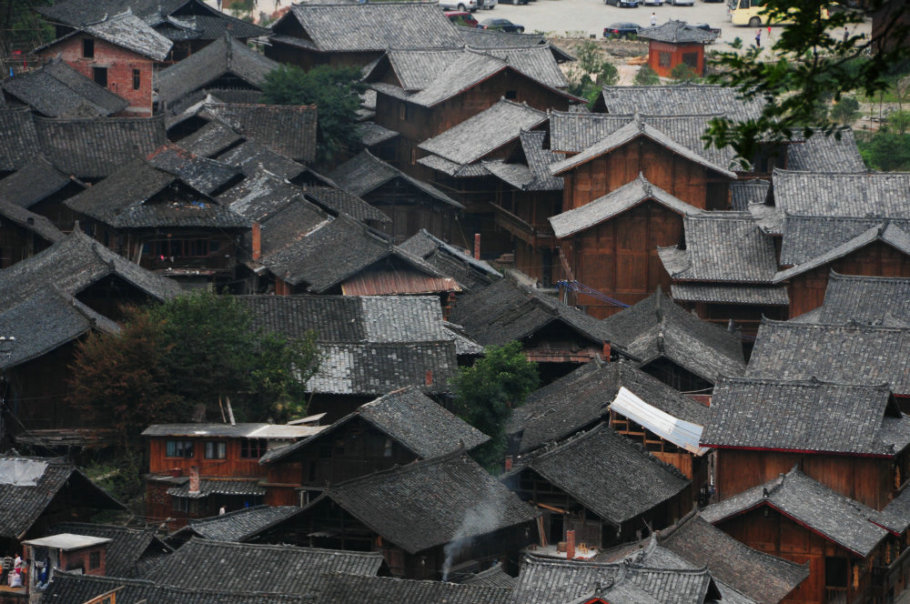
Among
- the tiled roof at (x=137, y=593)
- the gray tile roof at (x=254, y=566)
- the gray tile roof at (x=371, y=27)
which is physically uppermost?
the gray tile roof at (x=371, y=27)

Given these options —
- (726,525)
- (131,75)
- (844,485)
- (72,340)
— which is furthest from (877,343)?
(131,75)

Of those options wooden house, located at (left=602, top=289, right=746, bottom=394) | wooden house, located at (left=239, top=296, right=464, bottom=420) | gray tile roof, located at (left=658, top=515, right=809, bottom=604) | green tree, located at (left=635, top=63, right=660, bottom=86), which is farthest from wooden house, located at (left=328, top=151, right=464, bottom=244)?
gray tile roof, located at (left=658, top=515, right=809, bottom=604)

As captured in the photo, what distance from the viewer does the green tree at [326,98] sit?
195 feet

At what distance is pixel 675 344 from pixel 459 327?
5181 millimetres

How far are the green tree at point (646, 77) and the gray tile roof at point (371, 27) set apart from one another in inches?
305

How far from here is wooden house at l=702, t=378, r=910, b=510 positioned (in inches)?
1363

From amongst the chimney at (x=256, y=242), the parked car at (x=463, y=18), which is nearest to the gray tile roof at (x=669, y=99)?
the chimney at (x=256, y=242)

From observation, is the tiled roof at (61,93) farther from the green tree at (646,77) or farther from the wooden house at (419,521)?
the wooden house at (419,521)

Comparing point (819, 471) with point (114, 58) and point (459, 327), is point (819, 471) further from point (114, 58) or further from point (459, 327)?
point (114, 58)

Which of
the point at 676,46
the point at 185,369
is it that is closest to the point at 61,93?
the point at 185,369

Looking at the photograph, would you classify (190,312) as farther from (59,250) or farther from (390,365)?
(59,250)

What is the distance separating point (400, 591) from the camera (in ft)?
93.9

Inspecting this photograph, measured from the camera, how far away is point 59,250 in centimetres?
4372

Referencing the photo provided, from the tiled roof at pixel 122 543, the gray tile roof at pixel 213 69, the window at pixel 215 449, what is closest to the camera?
the tiled roof at pixel 122 543
